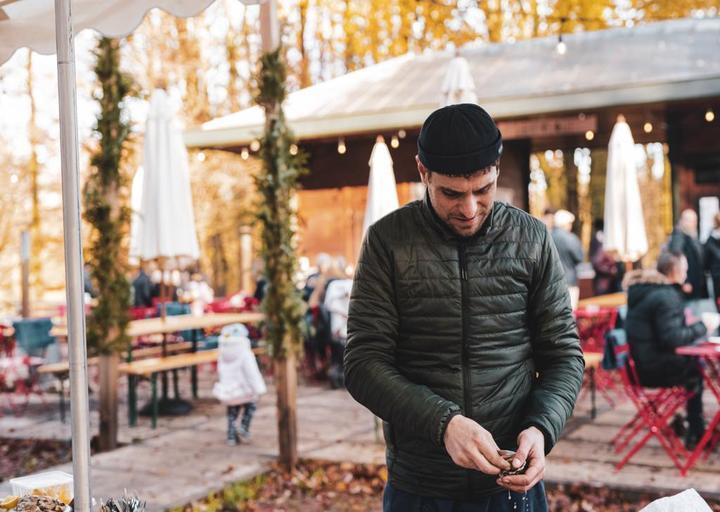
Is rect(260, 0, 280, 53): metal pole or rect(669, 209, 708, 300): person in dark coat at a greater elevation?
rect(260, 0, 280, 53): metal pole

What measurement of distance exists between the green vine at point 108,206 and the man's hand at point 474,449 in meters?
6.23

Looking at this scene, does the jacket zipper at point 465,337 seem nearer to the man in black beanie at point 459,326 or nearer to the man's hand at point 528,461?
the man in black beanie at point 459,326

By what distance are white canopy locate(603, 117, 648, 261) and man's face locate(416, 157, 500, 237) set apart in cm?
784

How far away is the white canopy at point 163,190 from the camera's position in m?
8.96

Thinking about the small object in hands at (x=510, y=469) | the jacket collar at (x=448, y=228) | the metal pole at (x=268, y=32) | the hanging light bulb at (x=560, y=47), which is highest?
the hanging light bulb at (x=560, y=47)

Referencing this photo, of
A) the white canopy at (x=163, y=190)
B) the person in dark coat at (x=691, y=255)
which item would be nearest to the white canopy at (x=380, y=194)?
the white canopy at (x=163, y=190)

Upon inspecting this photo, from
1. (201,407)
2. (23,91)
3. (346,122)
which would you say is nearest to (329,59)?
(23,91)

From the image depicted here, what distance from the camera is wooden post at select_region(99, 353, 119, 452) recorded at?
25.8 feet

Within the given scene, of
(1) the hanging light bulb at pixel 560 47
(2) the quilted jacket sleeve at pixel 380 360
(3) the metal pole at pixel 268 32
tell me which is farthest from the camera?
(1) the hanging light bulb at pixel 560 47

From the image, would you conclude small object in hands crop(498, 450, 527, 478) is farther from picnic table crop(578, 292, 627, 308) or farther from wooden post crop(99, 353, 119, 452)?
picnic table crop(578, 292, 627, 308)

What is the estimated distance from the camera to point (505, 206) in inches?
100

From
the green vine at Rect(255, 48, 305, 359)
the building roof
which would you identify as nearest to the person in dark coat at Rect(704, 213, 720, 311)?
the building roof

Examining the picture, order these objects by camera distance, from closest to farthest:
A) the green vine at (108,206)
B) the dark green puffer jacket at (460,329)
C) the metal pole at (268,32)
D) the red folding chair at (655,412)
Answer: the dark green puffer jacket at (460,329), the red folding chair at (655,412), the metal pole at (268,32), the green vine at (108,206)

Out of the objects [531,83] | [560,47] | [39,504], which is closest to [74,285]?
[39,504]
